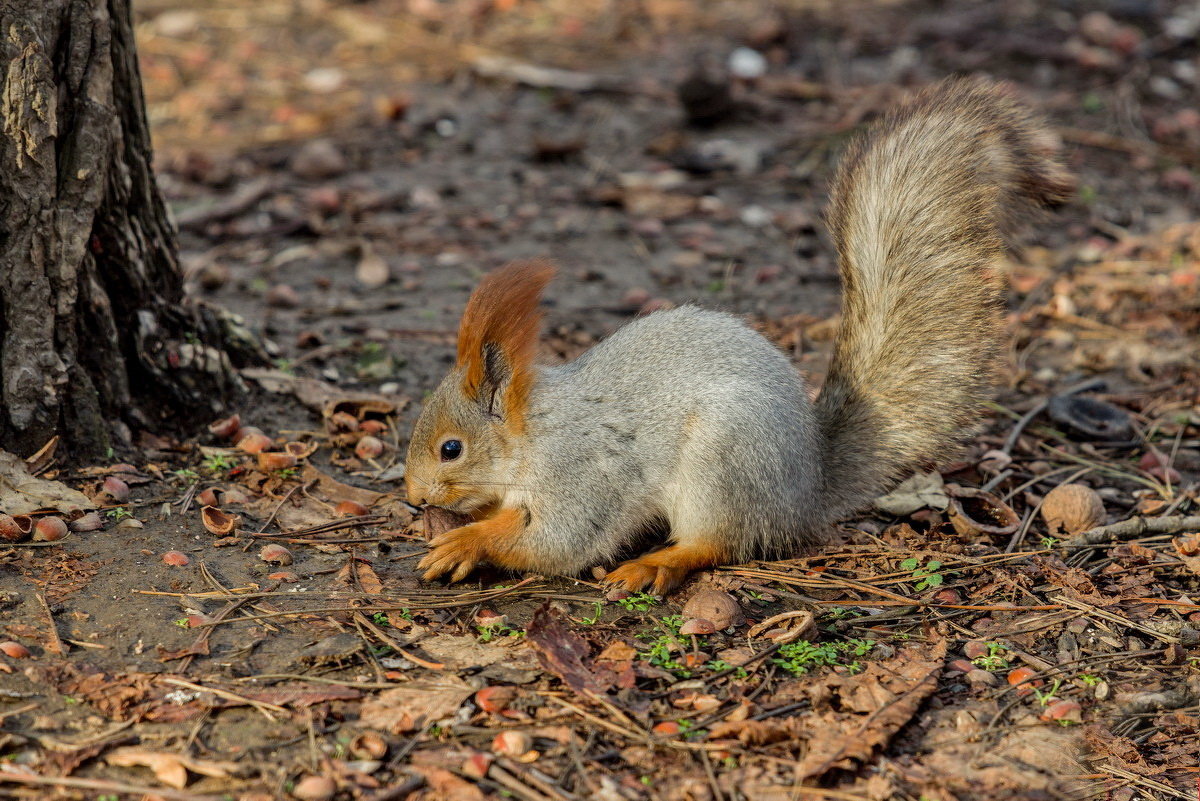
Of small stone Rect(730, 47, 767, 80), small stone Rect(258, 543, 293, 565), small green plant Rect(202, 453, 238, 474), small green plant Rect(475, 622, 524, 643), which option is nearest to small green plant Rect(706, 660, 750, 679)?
small green plant Rect(475, 622, 524, 643)

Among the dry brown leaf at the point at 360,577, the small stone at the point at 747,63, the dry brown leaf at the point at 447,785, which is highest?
the small stone at the point at 747,63

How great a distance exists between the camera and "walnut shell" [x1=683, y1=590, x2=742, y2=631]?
2.72m

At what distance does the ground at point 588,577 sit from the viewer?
7.25 ft

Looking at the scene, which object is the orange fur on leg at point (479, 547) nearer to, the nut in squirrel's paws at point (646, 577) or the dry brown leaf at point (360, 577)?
the dry brown leaf at point (360, 577)

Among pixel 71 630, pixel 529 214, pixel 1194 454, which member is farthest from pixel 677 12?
pixel 71 630

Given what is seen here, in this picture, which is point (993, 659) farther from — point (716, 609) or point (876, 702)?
point (716, 609)

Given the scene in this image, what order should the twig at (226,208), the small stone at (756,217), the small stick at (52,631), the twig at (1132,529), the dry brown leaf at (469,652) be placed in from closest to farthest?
the small stick at (52,631), the dry brown leaf at (469,652), the twig at (1132,529), the twig at (226,208), the small stone at (756,217)

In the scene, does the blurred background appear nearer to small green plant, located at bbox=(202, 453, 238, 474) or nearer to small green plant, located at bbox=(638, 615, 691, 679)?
small green plant, located at bbox=(202, 453, 238, 474)

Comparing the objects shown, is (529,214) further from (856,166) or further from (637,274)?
(856,166)

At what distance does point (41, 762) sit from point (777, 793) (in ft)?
4.51

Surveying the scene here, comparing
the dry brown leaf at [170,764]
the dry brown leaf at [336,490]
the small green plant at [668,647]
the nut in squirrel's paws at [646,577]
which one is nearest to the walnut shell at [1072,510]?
the nut in squirrel's paws at [646,577]

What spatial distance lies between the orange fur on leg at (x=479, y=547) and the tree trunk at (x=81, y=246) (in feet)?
3.45

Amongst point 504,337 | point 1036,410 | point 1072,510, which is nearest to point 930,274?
point 1072,510

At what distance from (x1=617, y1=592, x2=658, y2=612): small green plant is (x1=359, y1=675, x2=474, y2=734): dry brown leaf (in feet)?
1.84
